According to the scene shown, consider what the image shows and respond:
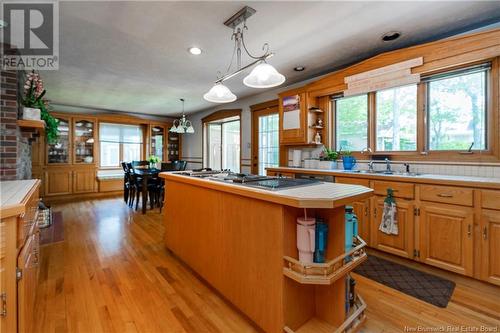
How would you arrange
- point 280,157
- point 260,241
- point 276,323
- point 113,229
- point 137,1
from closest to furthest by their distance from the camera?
point 276,323, point 260,241, point 137,1, point 113,229, point 280,157

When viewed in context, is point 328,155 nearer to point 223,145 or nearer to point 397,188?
point 397,188

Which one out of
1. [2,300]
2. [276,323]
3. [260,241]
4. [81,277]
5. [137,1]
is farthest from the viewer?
[81,277]

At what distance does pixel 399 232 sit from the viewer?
2.36 metres

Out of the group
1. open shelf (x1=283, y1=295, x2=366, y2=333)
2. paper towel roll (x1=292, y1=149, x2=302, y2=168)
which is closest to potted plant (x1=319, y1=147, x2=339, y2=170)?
paper towel roll (x1=292, y1=149, x2=302, y2=168)

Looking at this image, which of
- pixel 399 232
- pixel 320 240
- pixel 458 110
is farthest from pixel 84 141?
pixel 458 110

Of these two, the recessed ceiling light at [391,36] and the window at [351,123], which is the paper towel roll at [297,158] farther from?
the recessed ceiling light at [391,36]

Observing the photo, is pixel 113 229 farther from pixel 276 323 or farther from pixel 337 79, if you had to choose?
pixel 337 79

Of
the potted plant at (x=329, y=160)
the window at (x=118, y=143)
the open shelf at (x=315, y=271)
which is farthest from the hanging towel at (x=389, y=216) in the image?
the window at (x=118, y=143)

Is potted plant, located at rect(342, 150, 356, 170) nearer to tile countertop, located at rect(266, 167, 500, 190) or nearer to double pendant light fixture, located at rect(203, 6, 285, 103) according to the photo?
tile countertop, located at rect(266, 167, 500, 190)

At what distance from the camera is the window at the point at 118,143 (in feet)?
21.4

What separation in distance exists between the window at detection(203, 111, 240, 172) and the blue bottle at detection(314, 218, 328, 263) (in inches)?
186

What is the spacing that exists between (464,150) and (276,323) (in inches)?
101

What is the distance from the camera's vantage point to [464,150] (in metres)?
2.40

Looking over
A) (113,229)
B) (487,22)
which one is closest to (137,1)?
(113,229)
